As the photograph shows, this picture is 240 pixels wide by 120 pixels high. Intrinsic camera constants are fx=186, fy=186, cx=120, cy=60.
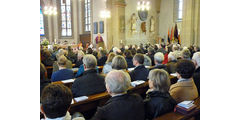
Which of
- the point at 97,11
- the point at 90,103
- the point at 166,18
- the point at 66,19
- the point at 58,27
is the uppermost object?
the point at 66,19

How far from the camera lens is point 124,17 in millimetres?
14250

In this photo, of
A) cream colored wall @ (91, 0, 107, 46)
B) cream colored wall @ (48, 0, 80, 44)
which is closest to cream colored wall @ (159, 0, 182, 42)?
cream colored wall @ (91, 0, 107, 46)

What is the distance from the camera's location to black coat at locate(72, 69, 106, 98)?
9.46 ft

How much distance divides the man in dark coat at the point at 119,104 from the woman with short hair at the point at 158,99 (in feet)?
0.64

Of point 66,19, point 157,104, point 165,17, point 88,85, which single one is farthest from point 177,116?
point 66,19

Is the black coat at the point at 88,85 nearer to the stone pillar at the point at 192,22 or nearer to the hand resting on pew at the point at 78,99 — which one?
the hand resting on pew at the point at 78,99

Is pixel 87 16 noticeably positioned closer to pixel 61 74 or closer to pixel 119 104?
pixel 61 74

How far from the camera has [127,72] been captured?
14.2 ft

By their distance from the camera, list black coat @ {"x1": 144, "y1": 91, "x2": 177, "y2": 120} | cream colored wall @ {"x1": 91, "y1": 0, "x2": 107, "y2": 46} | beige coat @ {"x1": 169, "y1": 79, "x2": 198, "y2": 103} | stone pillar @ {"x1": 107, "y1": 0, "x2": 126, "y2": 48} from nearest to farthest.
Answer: black coat @ {"x1": 144, "y1": 91, "x2": 177, "y2": 120} < beige coat @ {"x1": 169, "y1": 79, "x2": 198, "y2": 103} < stone pillar @ {"x1": 107, "y1": 0, "x2": 126, "y2": 48} < cream colored wall @ {"x1": 91, "y1": 0, "x2": 107, "y2": 46}

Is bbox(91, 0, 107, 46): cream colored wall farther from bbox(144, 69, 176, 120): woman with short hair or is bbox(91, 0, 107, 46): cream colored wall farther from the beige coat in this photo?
bbox(144, 69, 176, 120): woman with short hair

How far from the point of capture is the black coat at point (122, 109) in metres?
1.82

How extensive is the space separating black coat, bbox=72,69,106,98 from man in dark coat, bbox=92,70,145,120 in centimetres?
97

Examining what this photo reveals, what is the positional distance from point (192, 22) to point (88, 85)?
1148 cm

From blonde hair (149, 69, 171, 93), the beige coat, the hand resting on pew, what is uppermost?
blonde hair (149, 69, 171, 93)
